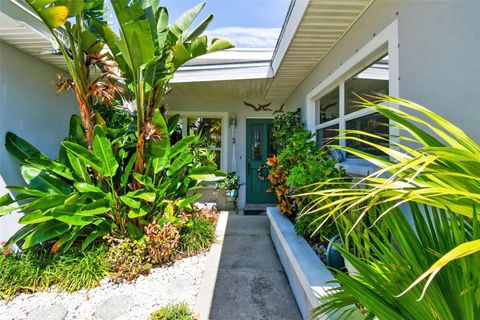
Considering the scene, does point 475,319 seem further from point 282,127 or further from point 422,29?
point 282,127

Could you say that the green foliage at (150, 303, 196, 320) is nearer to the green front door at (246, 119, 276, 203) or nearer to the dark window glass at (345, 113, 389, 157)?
the dark window glass at (345, 113, 389, 157)

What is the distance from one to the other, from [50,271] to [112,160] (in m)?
1.40

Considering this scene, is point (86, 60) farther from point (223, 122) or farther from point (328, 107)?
point (223, 122)

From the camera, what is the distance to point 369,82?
2.78 metres

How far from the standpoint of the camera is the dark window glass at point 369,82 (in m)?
2.49

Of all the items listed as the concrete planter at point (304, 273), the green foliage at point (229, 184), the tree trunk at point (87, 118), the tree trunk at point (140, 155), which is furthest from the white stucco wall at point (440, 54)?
the green foliage at point (229, 184)

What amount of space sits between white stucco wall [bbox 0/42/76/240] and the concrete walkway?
3062 mm

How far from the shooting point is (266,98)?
6715 millimetres

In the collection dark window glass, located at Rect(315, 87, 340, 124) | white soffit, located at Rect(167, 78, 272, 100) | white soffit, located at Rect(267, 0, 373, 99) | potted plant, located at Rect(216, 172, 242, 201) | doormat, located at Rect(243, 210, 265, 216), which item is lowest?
doormat, located at Rect(243, 210, 265, 216)

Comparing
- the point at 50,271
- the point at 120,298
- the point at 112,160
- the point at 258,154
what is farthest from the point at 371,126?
the point at 258,154

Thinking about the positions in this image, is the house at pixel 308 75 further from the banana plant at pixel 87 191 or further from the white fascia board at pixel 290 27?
the banana plant at pixel 87 191

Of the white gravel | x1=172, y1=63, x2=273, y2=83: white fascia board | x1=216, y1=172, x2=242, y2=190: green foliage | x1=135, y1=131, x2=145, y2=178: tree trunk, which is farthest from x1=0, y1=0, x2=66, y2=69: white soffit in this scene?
x1=216, y1=172, x2=242, y2=190: green foliage

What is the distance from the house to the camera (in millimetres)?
1629

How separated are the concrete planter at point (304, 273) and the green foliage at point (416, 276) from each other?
0.43 metres
